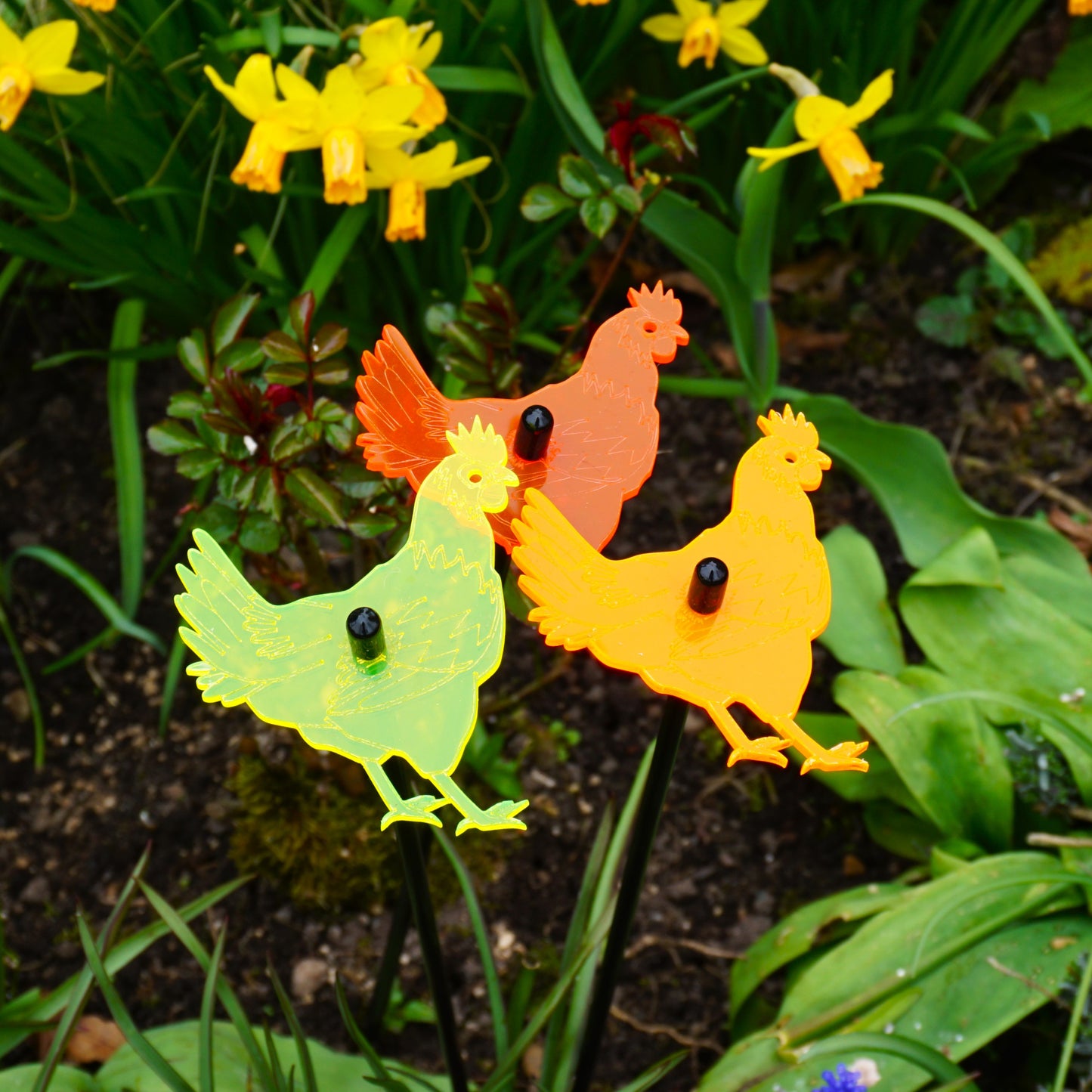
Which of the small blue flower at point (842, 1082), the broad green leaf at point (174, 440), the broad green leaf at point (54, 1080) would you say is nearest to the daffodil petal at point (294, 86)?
the broad green leaf at point (174, 440)

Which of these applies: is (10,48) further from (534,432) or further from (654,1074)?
(654,1074)

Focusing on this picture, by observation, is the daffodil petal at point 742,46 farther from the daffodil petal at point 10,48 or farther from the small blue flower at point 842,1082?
the small blue flower at point 842,1082

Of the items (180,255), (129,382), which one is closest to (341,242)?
(180,255)

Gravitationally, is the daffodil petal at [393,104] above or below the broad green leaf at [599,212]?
above

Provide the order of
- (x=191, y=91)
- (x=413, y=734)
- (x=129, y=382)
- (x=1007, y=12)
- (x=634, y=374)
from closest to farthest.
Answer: (x=413, y=734), (x=634, y=374), (x=191, y=91), (x=129, y=382), (x=1007, y=12)

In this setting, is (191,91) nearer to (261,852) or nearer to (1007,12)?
(261,852)

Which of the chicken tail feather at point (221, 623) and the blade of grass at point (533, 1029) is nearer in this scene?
the chicken tail feather at point (221, 623)
